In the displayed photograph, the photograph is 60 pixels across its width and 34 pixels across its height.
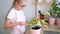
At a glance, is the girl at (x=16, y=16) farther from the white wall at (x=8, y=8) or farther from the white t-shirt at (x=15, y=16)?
the white wall at (x=8, y=8)

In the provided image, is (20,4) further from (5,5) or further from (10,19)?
(5,5)

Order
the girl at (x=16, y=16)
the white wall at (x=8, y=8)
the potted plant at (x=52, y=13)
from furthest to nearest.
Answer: the white wall at (x=8, y=8), the potted plant at (x=52, y=13), the girl at (x=16, y=16)

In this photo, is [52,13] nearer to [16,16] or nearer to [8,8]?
[16,16]

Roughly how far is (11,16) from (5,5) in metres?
0.87

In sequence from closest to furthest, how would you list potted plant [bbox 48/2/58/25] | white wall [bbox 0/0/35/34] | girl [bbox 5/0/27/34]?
girl [bbox 5/0/27/34] < potted plant [bbox 48/2/58/25] < white wall [bbox 0/0/35/34]

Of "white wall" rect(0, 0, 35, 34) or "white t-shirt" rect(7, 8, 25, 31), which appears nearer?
"white t-shirt" rect(7, 8, 25, 31)

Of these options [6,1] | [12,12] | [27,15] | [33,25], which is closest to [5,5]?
[6,1]

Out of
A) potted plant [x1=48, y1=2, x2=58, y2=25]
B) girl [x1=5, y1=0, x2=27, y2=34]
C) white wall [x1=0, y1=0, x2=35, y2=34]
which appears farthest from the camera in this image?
white wall [x1=0, y1=0, x2=35, y2=34]

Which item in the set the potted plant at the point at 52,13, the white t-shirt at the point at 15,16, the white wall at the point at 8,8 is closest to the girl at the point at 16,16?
the white t-shirt at the point at 15,16

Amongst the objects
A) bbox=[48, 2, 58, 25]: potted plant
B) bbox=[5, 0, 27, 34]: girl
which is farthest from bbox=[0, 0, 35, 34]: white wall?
bbox=[5, 0, 27, 34]: girl

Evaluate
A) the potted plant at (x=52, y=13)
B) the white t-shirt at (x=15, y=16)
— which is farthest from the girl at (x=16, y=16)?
the potted plant at (x=52, y=13)

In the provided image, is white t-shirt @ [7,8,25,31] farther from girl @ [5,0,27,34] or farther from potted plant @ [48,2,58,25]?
potted plant @ [48,2,58,25]

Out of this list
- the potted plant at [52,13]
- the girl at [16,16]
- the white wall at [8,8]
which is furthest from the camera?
the white wall at [8,8]

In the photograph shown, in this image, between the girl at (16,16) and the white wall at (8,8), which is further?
the white wall at (8,8)
